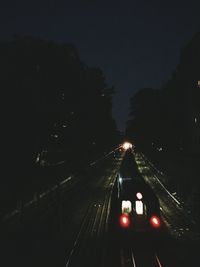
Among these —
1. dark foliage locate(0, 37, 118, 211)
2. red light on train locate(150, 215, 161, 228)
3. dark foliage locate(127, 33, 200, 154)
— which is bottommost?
red light on train locate(150, 215, 161, 228)

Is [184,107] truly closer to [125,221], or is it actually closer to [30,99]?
[30,99]

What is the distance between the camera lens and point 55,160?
5716 centimetres

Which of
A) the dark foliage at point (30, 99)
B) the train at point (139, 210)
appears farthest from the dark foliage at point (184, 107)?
the train at point (139, 210)

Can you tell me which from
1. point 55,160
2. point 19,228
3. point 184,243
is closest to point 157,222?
point 184,243

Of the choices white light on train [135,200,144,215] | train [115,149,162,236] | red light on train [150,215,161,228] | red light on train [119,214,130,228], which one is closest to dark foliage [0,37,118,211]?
train [115,149,162,236]

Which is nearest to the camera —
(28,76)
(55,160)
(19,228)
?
(19,228)

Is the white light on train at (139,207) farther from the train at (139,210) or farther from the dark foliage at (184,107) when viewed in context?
the dark foliage at (184,107)

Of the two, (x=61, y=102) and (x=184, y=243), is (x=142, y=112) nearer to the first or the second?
(x=61, y=102)

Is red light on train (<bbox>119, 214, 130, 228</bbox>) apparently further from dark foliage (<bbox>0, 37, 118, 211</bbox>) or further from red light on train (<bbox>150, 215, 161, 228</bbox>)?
dark foliage (<bbox>0, 37, 118, 211</bbox>)

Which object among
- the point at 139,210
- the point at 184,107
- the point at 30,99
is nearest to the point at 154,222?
the point at 139,210

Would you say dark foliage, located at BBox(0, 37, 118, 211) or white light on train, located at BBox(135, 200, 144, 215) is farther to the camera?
dark foliage, located at BBox(0, 37, 118, 211)

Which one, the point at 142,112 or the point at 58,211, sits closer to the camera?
the point at 58,211

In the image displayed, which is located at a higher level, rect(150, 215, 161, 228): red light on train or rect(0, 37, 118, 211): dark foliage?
rect(0, 37, 118, 211): dark foliage

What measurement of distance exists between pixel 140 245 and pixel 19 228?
862 centimetres
